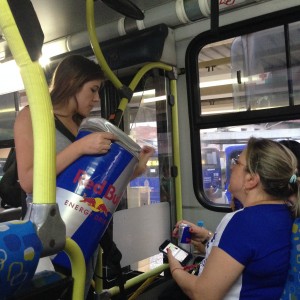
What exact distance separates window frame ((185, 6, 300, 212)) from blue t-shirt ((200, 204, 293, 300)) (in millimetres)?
1160

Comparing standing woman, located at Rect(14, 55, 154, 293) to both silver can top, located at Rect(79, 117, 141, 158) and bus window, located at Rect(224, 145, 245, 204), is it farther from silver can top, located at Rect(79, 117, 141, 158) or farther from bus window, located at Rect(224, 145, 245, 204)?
bus window, located at Rect(224, 145, 245, 204)

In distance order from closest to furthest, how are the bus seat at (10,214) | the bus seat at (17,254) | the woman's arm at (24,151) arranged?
the bus seat at (17,254) → the woman's arm at (24,151) → the bus seat at (10,214)

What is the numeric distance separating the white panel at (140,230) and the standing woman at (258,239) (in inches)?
43.4

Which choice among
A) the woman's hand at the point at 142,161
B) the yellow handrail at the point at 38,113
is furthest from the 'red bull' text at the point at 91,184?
the yellow handrail at the point at 38,113

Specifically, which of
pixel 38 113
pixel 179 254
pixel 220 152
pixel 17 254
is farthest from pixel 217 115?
pixel 17 254

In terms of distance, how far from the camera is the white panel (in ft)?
8.14

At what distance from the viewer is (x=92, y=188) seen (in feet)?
4.10

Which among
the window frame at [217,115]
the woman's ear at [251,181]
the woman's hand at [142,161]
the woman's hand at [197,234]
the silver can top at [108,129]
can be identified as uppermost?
the window frame at [217,115]

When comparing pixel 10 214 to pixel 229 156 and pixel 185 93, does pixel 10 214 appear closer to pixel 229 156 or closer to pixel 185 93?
pixel 185 93

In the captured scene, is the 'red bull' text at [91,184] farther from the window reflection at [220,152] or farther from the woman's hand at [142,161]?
the window reflection at [220,152]

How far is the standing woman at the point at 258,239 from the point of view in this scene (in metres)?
1.26

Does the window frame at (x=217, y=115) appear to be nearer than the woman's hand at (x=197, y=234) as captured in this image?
No

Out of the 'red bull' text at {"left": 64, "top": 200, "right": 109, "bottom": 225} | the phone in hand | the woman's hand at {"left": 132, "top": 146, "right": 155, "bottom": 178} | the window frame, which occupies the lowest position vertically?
the phone in hand

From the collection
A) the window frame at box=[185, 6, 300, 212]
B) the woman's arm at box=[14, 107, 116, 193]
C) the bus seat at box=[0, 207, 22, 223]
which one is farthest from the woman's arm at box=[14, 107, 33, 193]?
the bus seat at box=[0, 207, 22, 223]
